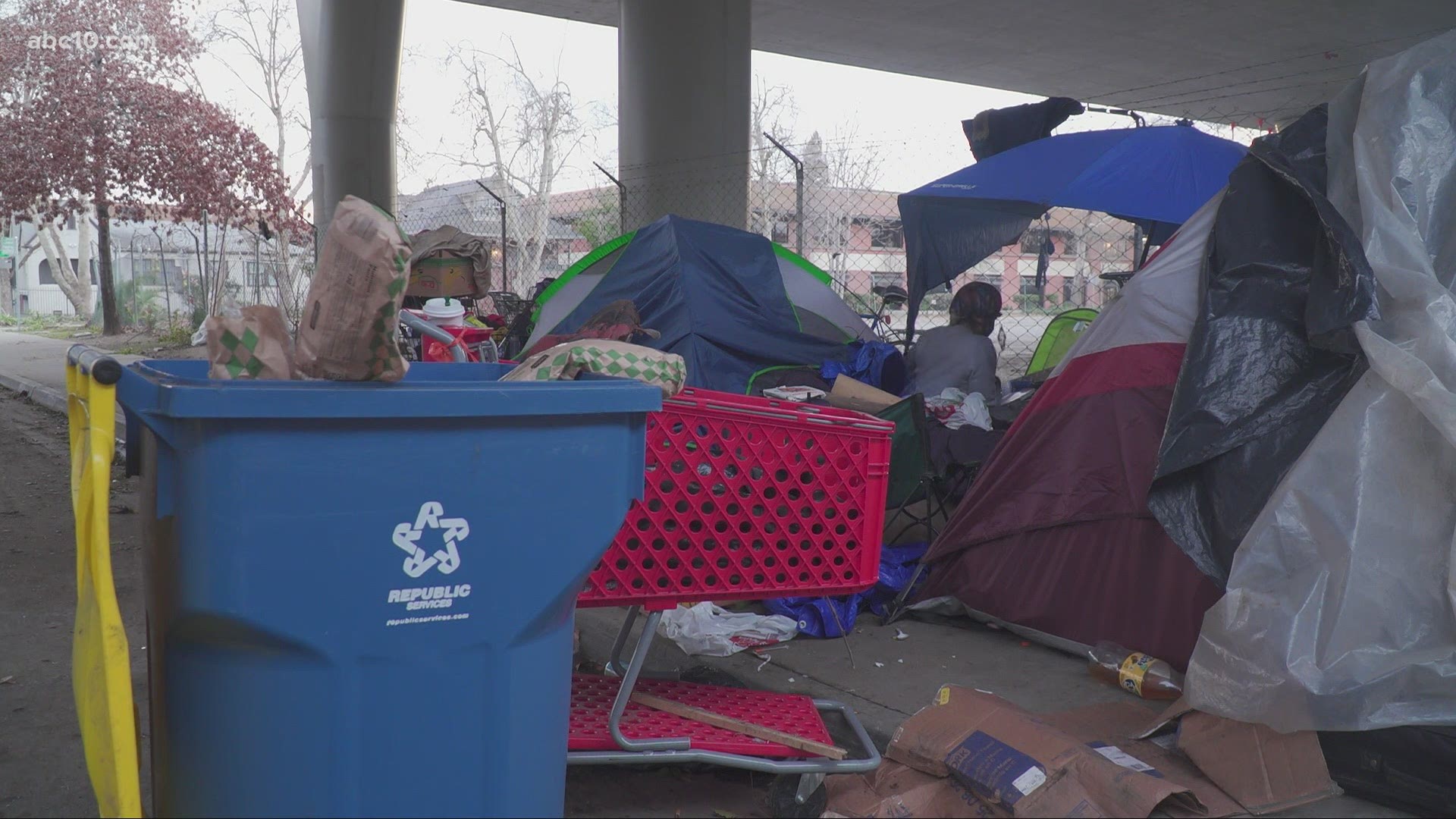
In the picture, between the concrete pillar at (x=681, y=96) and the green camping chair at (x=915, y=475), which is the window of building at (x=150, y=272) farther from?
the green camping chair at (x=915, y=475)

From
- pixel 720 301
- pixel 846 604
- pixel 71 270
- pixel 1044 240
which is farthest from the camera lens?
pixel 71 270

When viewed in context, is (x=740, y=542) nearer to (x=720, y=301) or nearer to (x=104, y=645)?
(x=104, y=645)

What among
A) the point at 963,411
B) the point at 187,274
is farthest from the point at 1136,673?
the point at 187,274

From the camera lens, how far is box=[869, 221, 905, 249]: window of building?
73.3ft

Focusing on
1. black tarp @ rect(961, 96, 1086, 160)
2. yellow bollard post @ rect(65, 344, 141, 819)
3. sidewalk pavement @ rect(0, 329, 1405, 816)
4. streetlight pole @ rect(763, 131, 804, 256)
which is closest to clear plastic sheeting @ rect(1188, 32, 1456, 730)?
sidewalk pavement @ rect(0, 329, 1405, 816)

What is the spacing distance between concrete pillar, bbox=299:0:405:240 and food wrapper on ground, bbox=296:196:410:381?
1615 centimetres

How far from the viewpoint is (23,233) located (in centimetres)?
4178

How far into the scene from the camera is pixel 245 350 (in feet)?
7.16

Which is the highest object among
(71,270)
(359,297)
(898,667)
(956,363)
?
(71,270)

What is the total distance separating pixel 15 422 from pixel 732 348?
28.0 feet

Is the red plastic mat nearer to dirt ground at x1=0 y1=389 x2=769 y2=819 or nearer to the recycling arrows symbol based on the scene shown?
dirt ground at x1=0 y1=389 x2=769 y2=819

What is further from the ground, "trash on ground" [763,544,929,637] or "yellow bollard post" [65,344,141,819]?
"yellow bollard post" [65,344,141,819]

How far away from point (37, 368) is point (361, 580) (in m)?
17.9

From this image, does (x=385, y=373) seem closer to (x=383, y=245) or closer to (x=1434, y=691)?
(x=383, y=245)
